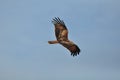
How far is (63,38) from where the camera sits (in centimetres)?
2853

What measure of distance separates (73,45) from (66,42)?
110 cm

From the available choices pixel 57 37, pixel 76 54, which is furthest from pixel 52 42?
pixel 76 54

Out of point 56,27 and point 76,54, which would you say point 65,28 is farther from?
point 76,54

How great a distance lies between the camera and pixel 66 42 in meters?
28.1

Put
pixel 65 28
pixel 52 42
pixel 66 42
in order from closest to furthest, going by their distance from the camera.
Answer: pixel 52 42
pixel 66 42
pixel 65 28

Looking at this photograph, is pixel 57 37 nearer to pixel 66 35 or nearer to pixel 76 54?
pixel 66 35

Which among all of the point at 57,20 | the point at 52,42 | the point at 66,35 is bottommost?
the point at 52,42

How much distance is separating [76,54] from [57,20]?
5110 millimetres

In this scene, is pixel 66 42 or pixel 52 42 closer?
pixel 52 42

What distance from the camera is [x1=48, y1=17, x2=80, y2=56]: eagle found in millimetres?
28086

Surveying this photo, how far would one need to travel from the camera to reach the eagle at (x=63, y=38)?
92.1 feet

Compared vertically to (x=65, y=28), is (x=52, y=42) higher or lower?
lower

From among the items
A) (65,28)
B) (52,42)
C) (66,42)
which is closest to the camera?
(52,42)

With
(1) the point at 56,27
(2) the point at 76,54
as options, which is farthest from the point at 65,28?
(2) the point at 76,54
